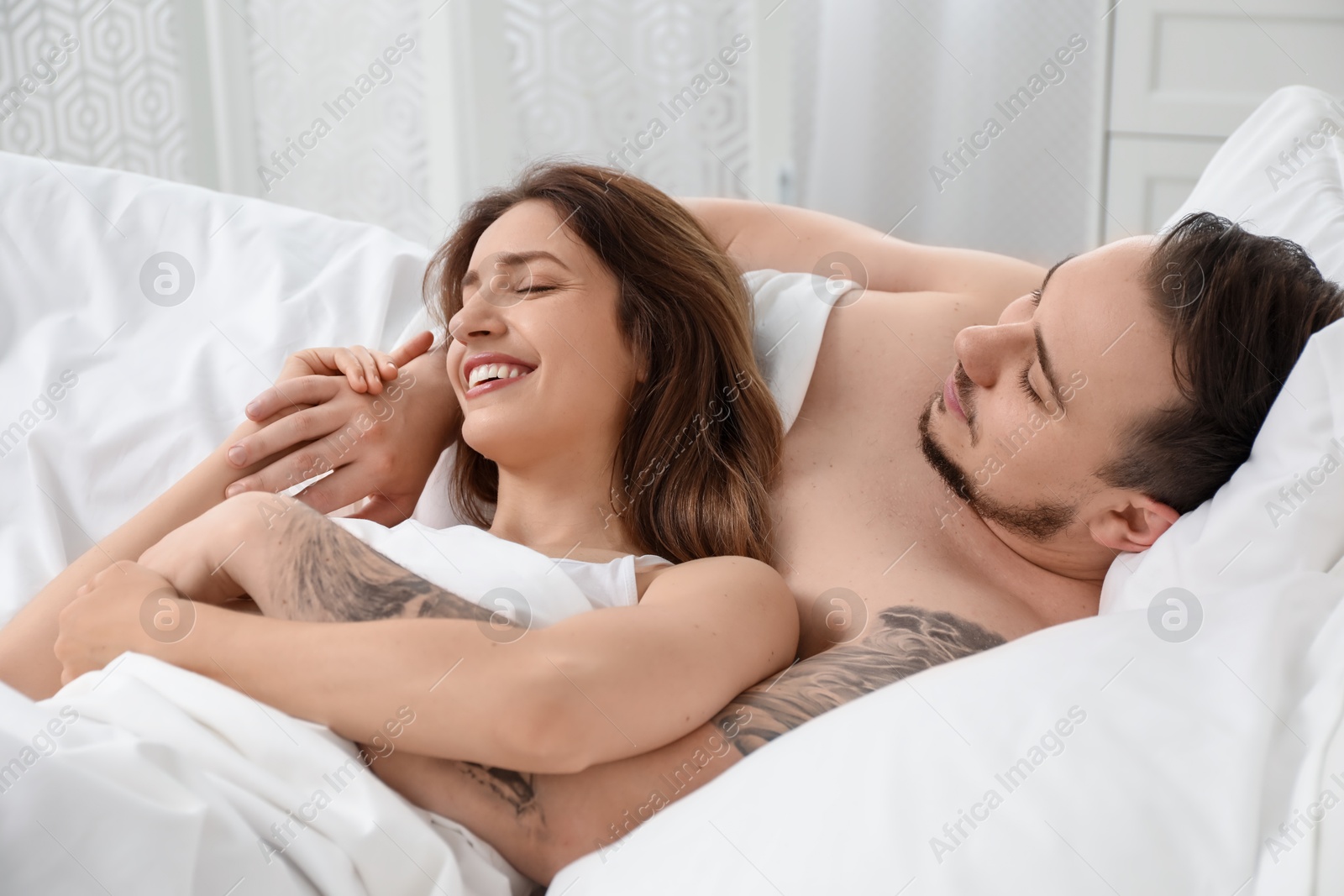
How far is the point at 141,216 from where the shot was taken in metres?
1.62

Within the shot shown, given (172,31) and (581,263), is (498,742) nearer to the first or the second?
(581,263)

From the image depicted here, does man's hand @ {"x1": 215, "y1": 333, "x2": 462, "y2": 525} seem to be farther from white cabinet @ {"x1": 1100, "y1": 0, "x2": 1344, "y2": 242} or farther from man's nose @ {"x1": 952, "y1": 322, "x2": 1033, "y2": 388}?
white cabinet @ {"x1": 1100, "y1": 0, "x2": 1344, "y2": 242}

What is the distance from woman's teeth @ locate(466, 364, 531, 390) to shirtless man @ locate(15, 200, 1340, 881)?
175 millimetres

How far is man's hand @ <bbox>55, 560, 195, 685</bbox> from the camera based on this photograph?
97 centimetres

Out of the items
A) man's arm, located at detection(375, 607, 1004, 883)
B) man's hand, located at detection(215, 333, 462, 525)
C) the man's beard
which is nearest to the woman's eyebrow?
man's hand, located at detection(215, 333, 462, 525)

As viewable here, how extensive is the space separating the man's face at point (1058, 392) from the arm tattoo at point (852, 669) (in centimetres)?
18

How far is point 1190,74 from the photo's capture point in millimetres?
2936

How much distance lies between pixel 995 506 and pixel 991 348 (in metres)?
0.19

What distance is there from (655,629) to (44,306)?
3.76 feet

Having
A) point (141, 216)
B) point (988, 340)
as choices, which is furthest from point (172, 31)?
point (988, 340)

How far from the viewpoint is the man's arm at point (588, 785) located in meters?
0.89

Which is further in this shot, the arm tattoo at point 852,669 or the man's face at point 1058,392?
the man's face at point 1058,392

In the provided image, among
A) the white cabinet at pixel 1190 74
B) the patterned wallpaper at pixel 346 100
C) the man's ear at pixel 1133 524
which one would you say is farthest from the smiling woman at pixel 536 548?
the white cabinet at pixel 1190 74

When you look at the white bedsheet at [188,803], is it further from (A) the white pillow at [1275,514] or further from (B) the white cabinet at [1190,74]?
(B) the white cabinet at [1190,74]
